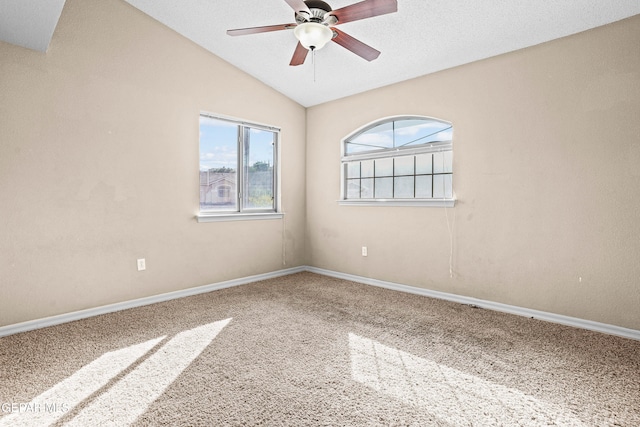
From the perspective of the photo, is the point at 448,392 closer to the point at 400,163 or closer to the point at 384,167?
the point at 400,163

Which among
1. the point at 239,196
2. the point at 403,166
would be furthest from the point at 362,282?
the point at 239,196

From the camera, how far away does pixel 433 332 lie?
2.73 meters

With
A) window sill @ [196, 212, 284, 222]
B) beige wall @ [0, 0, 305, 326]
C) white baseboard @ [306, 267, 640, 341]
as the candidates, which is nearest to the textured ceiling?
beige wall @ [0, 0, 305, 326]

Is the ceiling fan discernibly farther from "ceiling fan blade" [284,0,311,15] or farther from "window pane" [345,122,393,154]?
"window pane" [345,122,393,154]

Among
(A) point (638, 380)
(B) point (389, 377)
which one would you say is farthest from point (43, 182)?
(A) point (638, 380)

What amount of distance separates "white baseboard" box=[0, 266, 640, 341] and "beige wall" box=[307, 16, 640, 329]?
0.06m

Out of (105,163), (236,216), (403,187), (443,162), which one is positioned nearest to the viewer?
(105,163)

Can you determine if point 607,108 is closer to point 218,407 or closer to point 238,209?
point 218,407

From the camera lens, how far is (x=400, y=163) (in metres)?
4.03

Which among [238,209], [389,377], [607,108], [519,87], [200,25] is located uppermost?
[200,25]

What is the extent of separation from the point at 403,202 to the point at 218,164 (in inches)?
87.7

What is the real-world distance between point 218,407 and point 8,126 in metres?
2.71

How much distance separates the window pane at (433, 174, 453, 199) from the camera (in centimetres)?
361

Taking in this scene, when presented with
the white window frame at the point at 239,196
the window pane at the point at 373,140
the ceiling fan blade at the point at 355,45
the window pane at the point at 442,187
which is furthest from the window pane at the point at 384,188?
the ceiling fan blade at the point at 355,45
